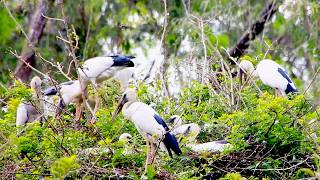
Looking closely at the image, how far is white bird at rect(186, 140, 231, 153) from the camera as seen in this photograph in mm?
6703

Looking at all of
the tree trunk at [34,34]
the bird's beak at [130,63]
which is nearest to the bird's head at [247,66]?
the bird's beak at [130,63]

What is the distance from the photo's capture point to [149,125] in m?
6.62

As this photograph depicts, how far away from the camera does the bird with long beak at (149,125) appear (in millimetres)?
6406

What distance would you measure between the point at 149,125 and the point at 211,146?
537mm

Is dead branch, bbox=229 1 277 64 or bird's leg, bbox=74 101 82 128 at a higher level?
bird's leg, bbox=74 101 82 128

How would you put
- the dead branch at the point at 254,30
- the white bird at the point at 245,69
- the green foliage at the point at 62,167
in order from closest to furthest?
the green foliage at the point at 62,167 < the white bird at the point at 245,69 < the dead branch at the point at 254,30

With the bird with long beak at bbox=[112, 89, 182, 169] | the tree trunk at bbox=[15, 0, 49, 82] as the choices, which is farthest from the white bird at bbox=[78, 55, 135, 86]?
the tree trunk at bbox=[15, 0, 49, 82]

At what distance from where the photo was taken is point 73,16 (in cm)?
1313

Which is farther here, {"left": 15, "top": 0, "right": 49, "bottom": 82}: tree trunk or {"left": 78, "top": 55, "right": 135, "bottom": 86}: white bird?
{"left": 15, "top": 0, "right": 49, "bottom": 82}: tree trunk

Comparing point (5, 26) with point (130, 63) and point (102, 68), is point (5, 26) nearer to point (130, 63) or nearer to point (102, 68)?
point (102, 68)

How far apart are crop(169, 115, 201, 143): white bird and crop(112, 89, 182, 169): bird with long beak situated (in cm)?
28

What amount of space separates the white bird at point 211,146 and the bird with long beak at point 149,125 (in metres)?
0.29

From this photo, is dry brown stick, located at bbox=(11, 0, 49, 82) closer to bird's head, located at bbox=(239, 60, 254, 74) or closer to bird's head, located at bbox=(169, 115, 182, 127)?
bird's head, located at bbox=(239, 60, 254, 74)

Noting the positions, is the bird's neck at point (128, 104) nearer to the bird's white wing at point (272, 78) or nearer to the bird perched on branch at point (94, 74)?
the bird perched on branch at point (94, 74)
